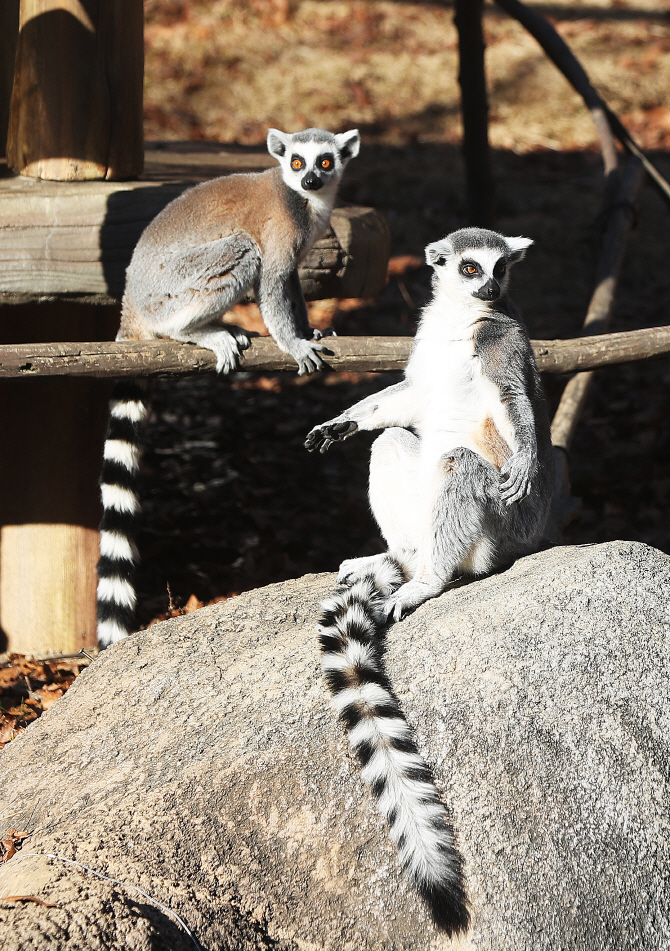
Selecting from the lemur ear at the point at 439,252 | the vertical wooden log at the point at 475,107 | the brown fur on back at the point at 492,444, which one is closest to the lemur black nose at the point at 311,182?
the lemur ear at the point at 439,252

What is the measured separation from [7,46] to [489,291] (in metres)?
3.44

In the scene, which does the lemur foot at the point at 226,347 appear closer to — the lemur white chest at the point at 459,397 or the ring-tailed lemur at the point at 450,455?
the ring-tailed lemur at the point at 450,455

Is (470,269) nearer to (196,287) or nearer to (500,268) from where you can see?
(500,268)

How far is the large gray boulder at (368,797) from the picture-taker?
2162mm

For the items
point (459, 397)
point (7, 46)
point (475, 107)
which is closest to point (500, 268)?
point (459, 397)

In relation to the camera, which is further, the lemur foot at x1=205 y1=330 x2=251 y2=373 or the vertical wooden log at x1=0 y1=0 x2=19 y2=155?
the vertical wooden log at x1=0 y1=0 x2=19 y2=155

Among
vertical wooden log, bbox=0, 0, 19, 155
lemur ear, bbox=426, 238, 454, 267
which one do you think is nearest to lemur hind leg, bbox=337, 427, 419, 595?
lemur ear, bbox=426, 238, 454, 267

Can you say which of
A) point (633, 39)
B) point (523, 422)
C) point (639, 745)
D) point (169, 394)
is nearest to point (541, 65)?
point (633, 39)

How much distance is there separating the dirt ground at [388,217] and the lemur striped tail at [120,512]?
100 centimetres

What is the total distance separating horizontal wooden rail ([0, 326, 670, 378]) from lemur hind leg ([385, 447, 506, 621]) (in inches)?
Result: 31.1

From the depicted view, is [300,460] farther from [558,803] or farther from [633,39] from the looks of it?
[633,39]

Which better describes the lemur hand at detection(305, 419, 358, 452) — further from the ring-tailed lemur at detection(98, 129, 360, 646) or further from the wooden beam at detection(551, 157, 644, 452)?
the wooden beam at detection(551, 157, 644, 452)

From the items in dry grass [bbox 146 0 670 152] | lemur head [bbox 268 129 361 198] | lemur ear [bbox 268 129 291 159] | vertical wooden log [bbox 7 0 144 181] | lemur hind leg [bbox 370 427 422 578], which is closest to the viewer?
lemur hind leg [bbox 370 427 422 578]

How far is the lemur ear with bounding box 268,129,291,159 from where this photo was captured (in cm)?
416
